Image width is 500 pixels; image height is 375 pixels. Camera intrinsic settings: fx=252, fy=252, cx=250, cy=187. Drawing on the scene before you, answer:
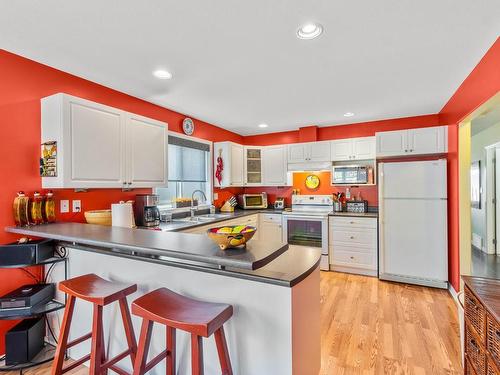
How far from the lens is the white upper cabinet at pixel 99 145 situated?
6.68 ft

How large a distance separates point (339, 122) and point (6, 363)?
470 centimetres

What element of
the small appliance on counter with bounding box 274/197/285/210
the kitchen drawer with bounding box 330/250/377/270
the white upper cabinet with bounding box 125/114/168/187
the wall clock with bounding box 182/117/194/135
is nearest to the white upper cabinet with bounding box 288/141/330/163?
the small appliance on counter with bounding box 274/197/285/210

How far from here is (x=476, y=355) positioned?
1449mm

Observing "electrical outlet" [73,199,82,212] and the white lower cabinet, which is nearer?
"electrical outlet" [73,199,82,212]

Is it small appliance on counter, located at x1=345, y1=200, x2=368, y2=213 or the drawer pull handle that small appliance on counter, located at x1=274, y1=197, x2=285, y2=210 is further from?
the drawer pull handle

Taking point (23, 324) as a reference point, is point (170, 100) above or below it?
above

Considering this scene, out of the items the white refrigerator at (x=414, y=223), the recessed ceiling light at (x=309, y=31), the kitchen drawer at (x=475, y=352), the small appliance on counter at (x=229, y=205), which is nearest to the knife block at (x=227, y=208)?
the small appliance on counter at (x=229, y=205)

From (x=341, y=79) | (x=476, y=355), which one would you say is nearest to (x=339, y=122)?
(x=341, y=79)

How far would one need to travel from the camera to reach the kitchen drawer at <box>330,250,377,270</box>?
145 inches

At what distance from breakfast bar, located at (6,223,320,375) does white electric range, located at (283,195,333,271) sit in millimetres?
2492

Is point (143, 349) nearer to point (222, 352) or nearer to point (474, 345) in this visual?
point (222, 352)

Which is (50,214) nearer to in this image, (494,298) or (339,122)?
(494,298)

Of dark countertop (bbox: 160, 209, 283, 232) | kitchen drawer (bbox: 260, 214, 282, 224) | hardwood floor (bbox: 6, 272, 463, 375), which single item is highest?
dark countertop (bbox: 160, 209, 283, 232)

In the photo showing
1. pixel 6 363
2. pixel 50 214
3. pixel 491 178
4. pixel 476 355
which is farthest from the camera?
pixel 491 178
